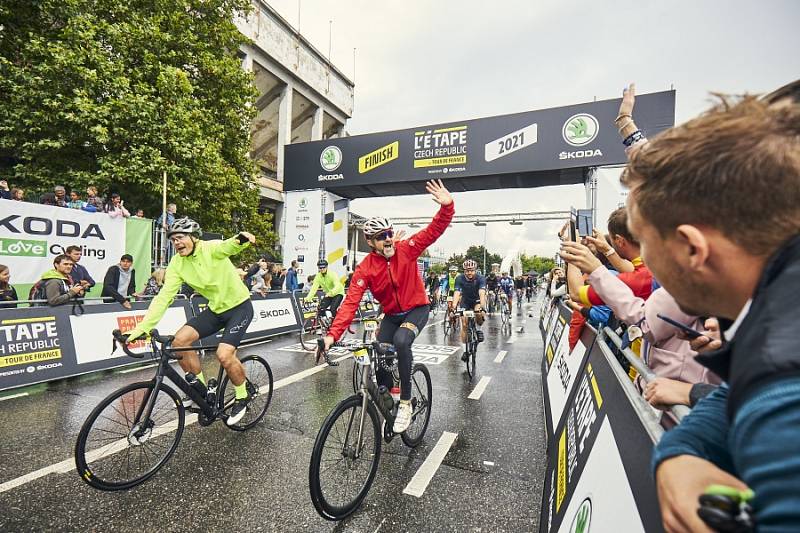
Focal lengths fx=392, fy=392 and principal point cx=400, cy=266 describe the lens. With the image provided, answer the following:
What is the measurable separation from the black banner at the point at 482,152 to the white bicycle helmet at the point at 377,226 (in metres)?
15.8

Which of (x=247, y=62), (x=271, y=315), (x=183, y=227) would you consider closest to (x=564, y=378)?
(x=183, y=227)

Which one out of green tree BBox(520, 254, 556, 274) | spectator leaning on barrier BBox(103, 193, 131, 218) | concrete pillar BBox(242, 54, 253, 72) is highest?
concrete pillar BBox(242, 54, 253, 72)

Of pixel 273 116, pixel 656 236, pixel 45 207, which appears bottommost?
pixel 656 236

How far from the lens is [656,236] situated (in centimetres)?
84

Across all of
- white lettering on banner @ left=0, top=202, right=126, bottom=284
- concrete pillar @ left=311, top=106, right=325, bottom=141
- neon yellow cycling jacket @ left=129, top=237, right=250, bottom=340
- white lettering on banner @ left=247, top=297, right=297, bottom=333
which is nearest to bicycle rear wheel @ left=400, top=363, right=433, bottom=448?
neon yellow cycling jacket @ left=129, top=237, right=250, bottom=340

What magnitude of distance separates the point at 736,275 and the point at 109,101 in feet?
51.3

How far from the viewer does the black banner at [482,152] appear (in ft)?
54.5

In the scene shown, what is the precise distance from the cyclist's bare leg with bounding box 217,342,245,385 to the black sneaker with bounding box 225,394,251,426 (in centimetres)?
21

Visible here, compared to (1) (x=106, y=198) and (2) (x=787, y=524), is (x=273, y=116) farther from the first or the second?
(2) (x=787, y=524)

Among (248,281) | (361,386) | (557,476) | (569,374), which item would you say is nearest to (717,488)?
(557,476)

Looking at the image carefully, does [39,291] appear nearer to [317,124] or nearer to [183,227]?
[183,227]

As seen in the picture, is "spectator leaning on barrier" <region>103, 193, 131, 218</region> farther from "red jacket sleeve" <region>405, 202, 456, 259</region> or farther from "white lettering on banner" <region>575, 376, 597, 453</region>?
"white lettering on banner" <region>575, 376, 597, 453</region>

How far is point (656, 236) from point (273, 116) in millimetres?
41044

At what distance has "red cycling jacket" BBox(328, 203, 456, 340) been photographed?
3881 millimetres
